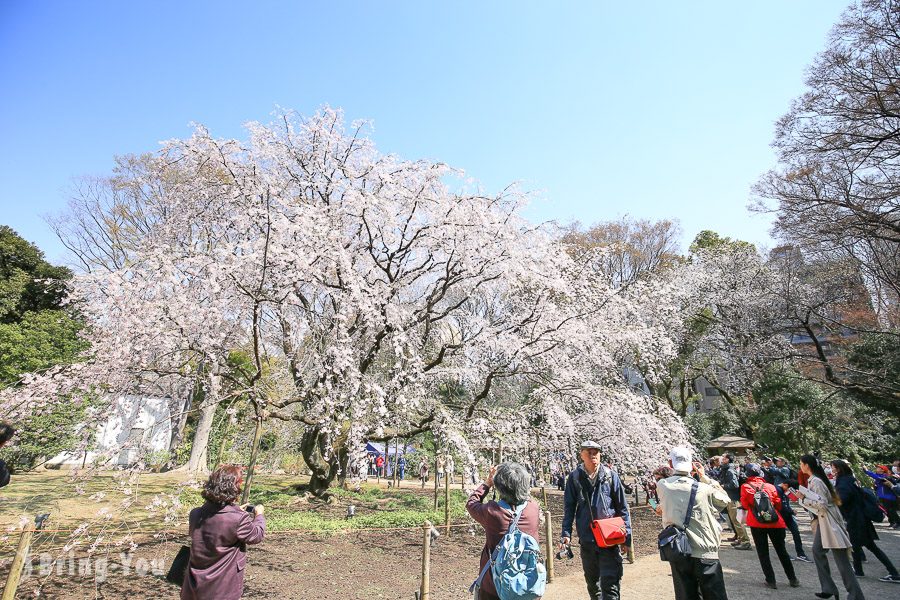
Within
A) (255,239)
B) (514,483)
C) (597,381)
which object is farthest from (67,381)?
(597,381)

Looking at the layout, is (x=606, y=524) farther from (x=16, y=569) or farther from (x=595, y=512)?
(x=16, y=569)

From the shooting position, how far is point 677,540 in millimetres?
3482

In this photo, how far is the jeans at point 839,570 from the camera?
168 inches

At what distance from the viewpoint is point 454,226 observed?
8883mm

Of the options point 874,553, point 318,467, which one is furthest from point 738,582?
point 318,467

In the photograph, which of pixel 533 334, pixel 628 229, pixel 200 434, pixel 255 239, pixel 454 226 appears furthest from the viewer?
pixel 628 229

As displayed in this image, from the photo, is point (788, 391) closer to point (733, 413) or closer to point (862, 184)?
point (733, 413)

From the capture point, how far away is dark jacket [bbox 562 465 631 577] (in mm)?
3736

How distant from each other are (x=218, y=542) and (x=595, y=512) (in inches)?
117

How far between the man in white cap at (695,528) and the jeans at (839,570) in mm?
1940

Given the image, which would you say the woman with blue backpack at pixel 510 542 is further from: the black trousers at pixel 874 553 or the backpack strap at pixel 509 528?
the black trousers at pixel 874 553

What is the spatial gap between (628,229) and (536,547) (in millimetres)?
23677

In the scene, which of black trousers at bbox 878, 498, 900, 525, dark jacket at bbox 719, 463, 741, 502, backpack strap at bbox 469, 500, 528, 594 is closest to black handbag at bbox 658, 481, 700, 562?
backpack strap at bbox 469, 500, 528, 594

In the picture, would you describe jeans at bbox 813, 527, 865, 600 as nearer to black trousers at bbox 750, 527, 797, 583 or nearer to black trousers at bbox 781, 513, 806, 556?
black trousers at bbox 750, 527, 797, 583
